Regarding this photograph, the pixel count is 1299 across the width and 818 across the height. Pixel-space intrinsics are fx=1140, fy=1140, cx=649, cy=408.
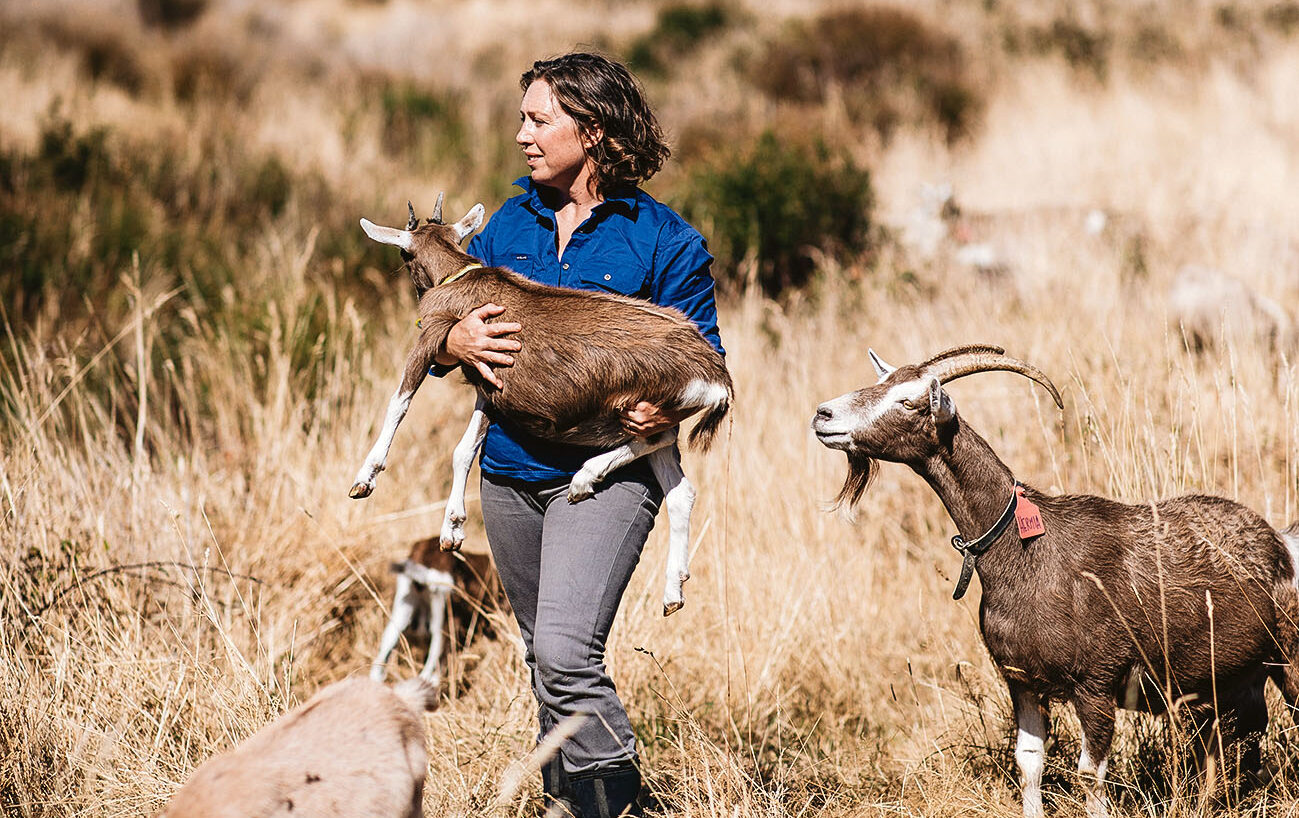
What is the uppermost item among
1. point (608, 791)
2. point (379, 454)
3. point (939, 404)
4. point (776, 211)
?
point (939, 404)

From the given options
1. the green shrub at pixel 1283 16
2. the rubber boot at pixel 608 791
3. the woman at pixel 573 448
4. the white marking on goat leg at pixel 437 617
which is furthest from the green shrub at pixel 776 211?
the green shrub at pixel 1283 16

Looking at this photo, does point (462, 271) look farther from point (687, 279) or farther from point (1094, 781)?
point (1094, 781)

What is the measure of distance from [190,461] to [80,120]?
339 inches

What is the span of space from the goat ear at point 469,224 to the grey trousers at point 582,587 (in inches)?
33.0

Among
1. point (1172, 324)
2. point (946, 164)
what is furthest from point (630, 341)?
point (946, 164)

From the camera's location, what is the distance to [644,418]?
10.5 ft

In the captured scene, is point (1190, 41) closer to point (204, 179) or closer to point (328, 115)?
point (328, 115)

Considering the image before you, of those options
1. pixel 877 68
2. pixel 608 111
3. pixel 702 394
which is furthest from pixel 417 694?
pixel 877 68

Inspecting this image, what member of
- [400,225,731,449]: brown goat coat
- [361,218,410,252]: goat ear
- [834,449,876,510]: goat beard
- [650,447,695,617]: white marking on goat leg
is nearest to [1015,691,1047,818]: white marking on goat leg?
[834,449,876,510]: goat beard

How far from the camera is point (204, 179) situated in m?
11.6

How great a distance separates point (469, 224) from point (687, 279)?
77 centimetres

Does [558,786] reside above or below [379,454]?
below

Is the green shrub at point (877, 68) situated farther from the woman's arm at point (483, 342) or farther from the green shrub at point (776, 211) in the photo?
the woman's arm at point (483, 342)

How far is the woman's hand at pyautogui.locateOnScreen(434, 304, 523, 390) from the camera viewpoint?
125 inches
